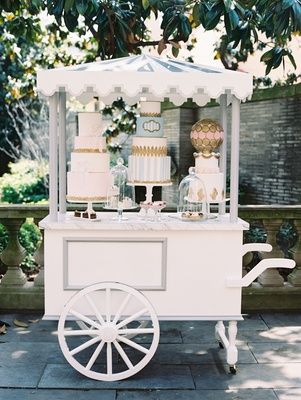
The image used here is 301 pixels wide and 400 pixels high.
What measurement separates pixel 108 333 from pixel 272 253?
221cm

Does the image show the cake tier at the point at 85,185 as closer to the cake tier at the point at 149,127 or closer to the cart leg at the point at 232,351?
the cake tier at the point at 149,127

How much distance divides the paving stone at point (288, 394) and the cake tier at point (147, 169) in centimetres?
162

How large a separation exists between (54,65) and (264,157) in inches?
143

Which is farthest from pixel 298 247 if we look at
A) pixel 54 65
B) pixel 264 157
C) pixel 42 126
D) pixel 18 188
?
pixel 42 126

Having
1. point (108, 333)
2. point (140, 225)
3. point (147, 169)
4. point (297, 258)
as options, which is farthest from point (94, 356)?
point (297, 258)

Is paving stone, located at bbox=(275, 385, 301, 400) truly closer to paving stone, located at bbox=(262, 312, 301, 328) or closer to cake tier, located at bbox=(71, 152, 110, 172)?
paving stone, located at bbox=(262, 312, 301, 328)

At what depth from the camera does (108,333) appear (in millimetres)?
4066

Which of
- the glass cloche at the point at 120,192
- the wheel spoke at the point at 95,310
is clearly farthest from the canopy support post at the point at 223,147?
the wheel spoke at the point at 95,310

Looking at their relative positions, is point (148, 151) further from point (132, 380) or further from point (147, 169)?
point (132, 380)

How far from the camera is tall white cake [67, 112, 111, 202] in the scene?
4.23m

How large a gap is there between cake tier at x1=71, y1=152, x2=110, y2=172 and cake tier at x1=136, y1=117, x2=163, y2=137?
33 centimetres

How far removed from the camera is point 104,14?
5727mm

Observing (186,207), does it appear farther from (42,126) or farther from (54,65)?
(42,126)

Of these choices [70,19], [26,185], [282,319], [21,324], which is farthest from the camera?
[26,185]
